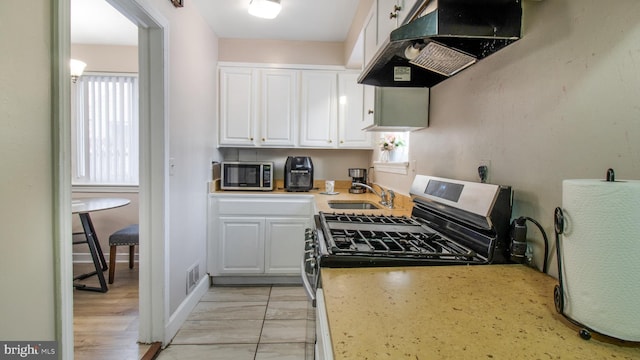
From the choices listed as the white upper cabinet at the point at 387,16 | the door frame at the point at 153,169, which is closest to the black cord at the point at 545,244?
the white upper cabinet at the point at 387,16

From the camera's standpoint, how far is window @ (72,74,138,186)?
3.49m

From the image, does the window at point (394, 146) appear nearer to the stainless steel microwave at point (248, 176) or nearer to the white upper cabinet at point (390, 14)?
the white upper cabinet at point (390, 14)

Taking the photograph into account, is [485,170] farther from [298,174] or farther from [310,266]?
[298,174]

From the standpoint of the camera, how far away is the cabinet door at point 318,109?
3184 mm

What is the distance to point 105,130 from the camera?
3531 mm

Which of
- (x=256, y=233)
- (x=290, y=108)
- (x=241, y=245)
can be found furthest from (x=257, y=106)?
(x=241, y=245)

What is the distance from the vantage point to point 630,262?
542mm

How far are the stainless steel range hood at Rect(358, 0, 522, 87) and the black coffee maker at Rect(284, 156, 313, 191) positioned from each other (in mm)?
1768

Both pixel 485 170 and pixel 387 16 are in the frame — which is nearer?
pixel 485 170

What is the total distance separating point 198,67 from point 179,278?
163 centimetres

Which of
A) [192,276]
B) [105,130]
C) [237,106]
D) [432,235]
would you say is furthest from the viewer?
[105,130]

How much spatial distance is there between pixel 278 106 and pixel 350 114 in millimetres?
719

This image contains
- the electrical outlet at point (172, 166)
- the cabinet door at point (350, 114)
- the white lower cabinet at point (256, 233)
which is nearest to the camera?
the electrical outlet at point (172, 166)

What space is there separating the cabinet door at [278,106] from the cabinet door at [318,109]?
9 cm
